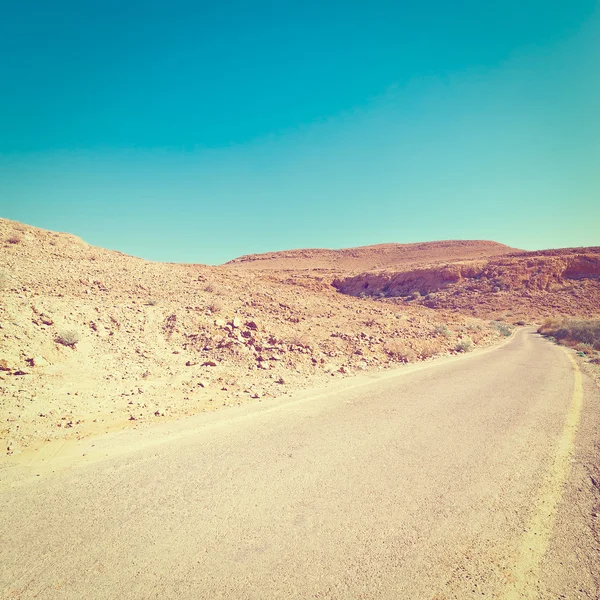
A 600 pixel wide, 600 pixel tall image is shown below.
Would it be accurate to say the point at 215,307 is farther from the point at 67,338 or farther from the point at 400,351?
the point at 400,351

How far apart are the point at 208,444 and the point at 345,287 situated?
156ft

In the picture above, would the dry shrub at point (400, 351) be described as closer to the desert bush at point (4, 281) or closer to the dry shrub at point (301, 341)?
the dry shrub at point (301, 341)

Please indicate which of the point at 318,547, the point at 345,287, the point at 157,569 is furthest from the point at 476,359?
the point at 345,287

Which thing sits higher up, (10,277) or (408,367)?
(10,277)

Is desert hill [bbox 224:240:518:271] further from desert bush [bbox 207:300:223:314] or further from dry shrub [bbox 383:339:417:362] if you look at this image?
desert bush [bbox 207:300:223:314]

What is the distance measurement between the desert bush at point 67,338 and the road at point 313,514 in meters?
3.67

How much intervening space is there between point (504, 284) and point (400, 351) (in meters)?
37.0

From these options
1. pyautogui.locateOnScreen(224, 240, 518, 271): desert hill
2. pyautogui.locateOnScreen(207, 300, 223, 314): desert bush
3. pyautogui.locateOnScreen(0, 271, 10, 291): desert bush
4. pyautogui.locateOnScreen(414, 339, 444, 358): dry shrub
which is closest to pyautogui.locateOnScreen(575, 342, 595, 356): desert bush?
pyautogui.locateOnScreen(414, 339, 444, 358): dry shrub

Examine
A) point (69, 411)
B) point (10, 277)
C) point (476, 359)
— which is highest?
point (10, 277)

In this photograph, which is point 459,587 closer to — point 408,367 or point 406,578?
point 406,578

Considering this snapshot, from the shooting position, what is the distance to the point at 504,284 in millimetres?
41688

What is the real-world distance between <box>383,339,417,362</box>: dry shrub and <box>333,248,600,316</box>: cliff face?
27925 mm

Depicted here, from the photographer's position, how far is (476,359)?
12.3 m

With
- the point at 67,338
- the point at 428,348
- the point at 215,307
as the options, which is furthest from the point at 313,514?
the point at 428,348
